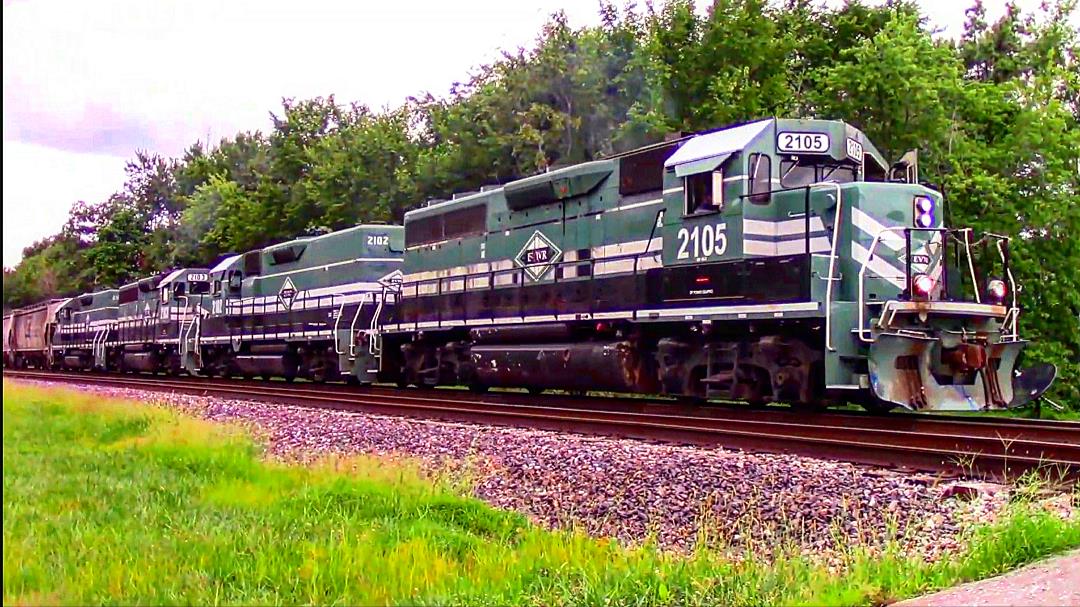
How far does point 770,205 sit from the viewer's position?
421 inches

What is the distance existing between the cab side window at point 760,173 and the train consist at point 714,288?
0.02 metres

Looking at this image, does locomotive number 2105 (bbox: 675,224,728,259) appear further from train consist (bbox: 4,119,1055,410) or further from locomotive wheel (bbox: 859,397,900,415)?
locomotive wheel (bbox: 859,397,900,415)

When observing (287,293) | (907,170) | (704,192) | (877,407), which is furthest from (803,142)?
(287,293)

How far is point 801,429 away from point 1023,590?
16.6 ft

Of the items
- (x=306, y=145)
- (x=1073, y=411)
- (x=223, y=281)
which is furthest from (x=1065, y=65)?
(x=306, y=145)

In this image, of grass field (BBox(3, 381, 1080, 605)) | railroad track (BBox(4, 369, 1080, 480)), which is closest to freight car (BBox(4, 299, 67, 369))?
railroad track (BBox(4, 369, 1080, 480))

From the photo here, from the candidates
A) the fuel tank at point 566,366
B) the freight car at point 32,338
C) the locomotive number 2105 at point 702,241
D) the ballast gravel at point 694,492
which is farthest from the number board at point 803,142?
the freight car at point 32,338

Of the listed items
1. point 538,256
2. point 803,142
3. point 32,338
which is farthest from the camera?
point 32,338

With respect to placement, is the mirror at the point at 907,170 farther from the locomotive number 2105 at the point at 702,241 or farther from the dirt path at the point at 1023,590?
the dirt path at the point at 1023,590

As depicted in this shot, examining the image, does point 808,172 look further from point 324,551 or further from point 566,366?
point 324,551

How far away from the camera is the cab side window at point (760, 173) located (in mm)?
10758

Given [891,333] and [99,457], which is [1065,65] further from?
[99,457]

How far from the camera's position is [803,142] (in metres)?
10.8

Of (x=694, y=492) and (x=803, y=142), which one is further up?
(x=803, y=142)
